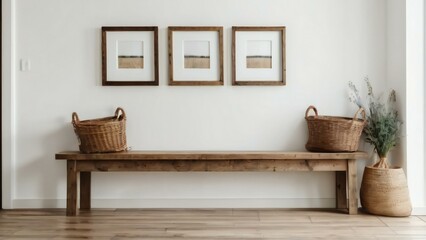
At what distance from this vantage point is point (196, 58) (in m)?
4.38

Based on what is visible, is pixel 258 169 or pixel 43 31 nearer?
pixel 258 169

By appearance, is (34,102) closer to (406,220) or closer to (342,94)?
(342,94)

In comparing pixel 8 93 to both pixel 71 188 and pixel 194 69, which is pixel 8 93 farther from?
pixel 194 69

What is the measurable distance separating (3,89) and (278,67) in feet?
8.35

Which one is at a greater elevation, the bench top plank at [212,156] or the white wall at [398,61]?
the white wall at [398,61]

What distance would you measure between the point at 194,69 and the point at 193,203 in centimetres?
124

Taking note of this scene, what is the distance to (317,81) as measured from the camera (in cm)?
439

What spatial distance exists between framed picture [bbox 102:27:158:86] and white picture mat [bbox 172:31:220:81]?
18cm

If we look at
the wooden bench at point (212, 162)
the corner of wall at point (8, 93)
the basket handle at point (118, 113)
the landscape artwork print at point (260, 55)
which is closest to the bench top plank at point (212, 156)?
the wooden bench at point (212, 162)

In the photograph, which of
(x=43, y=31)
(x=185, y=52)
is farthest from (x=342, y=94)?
(x=43, y=31)

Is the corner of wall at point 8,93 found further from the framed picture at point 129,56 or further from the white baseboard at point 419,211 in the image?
the white baseboard at point 419,211

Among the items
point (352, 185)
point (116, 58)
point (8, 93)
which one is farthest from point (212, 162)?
point (8, 93)

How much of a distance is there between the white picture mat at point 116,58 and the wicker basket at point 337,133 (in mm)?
1588

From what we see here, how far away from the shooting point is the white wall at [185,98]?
439cm
